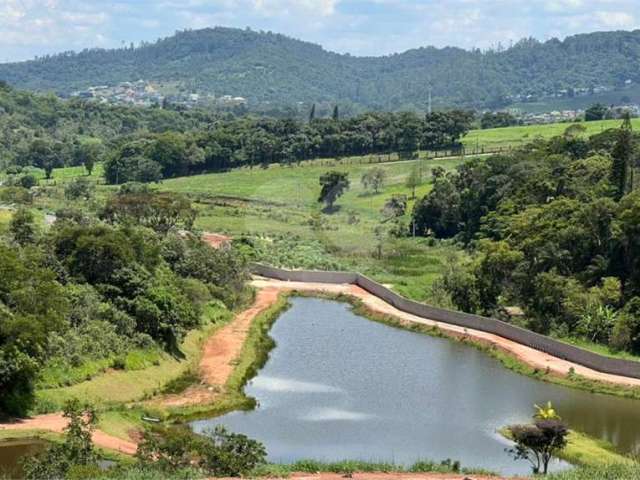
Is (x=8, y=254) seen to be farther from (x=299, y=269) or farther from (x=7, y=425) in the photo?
(x=299, y=269)

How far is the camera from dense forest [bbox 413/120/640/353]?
5216 cm

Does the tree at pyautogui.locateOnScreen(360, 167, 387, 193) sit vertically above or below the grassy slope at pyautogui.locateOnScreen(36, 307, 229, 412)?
above

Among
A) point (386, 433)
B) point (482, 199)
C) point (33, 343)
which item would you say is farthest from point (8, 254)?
point (482, 199)

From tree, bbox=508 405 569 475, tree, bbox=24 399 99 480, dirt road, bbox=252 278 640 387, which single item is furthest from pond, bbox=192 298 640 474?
tree, bbox=24 399 99 480

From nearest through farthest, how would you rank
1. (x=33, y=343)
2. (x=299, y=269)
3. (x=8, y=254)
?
(x=33, y=343)
(x=8, y=254)
(x=299, y=269)

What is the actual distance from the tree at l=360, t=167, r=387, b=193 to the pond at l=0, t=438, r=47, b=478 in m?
76.6

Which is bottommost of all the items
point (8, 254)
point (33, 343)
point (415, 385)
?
point (415, 385)

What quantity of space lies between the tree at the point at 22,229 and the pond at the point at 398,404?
41.7 ft

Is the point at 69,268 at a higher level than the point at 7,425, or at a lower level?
higher

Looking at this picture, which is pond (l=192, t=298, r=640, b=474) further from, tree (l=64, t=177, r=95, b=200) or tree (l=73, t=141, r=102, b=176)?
tree (l=73, t=141, r=102, b=176)

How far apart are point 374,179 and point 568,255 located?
49.3 meters

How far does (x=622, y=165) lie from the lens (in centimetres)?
6612

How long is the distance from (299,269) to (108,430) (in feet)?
145

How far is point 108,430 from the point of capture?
3206 cm
